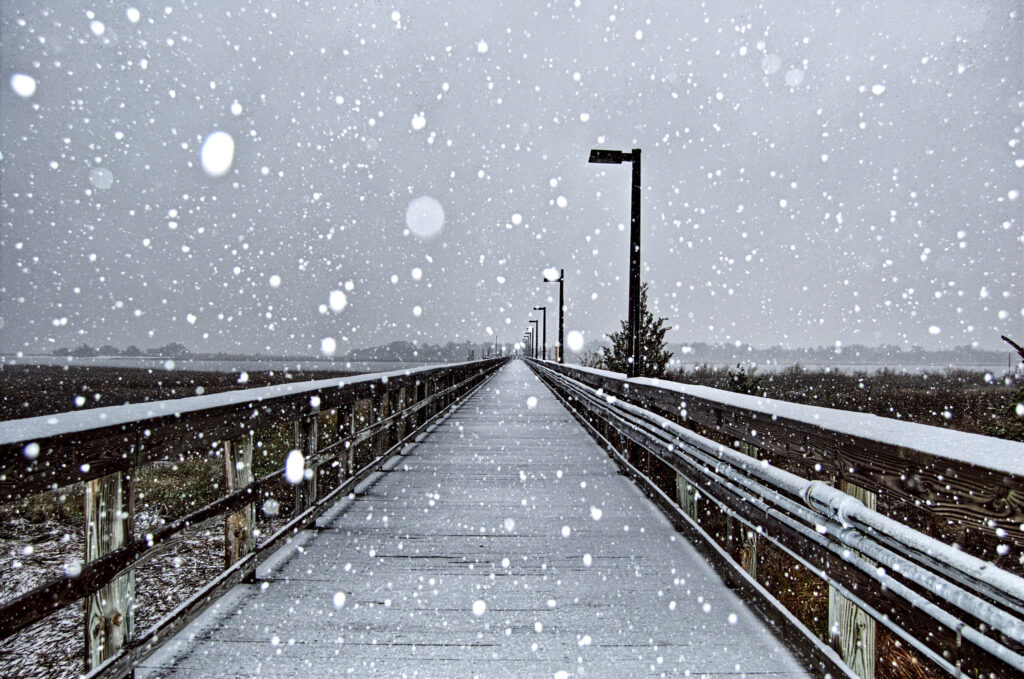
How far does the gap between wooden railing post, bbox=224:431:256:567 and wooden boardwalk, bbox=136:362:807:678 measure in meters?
0.24

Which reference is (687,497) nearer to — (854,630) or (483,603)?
(483,603)

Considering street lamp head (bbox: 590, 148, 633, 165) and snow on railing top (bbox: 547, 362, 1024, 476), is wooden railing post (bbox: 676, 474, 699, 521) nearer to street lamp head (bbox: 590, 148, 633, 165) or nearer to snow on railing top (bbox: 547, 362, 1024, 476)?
snow on railing top (bbox: 547, 362, 1024, 476)

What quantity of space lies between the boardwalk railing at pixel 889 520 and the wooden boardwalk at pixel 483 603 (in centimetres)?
49

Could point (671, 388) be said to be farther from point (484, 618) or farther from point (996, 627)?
point (996, 627)

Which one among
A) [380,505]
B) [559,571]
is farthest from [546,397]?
[559,571]

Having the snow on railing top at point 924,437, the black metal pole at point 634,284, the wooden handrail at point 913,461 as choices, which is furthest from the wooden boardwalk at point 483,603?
the black metal pole at point 634,284

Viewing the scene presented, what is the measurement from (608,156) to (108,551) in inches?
434

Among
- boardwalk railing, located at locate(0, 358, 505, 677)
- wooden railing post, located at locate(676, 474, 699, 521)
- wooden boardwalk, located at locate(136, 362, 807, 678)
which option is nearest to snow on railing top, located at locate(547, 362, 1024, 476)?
wooden boardwalk, located at locate(136, 362, 807, 678)

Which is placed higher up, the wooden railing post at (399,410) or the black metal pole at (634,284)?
the black metal pole at (634,284)

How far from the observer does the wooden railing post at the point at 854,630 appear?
2.37 meters

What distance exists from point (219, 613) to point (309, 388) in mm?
1844

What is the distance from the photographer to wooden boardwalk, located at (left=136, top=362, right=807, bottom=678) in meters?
2.90

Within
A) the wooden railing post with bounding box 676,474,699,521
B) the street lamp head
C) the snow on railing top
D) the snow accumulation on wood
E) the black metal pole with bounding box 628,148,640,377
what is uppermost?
the street lamp head

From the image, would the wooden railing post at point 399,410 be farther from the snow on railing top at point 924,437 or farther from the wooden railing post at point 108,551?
the snow on railing top at point 924,437
